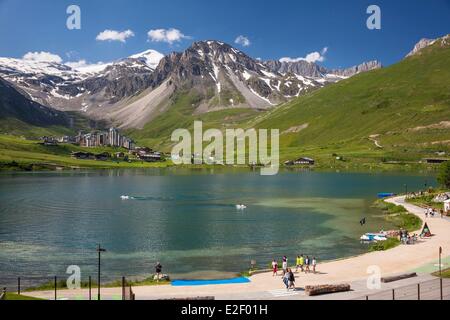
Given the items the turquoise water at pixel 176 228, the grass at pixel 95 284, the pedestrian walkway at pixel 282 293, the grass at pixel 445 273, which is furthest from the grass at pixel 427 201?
the grass at pixel 95 284

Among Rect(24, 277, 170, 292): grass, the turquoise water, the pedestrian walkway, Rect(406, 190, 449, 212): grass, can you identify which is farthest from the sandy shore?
Rect(406, 190, 449, 212): grass

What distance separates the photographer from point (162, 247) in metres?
71.2

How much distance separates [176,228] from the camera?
291 feet

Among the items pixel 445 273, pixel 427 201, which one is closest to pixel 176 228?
pixel 445 273

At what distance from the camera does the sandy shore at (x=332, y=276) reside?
40500 mm

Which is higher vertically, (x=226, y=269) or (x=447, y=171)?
(x=447, y=171)

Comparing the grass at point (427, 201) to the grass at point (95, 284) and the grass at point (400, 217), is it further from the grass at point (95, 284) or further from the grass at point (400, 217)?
the grass at point (95, 284)

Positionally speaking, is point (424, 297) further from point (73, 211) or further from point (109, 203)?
point (109, 203)

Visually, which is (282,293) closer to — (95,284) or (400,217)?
(95,284)

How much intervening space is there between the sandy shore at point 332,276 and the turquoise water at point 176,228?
7.82 metres

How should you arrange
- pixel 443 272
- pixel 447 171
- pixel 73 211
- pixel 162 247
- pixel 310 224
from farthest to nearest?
pixel 447 171 < pixel 73 211 < pixel 310 224 < pixel 162 247 < pixel 443 272

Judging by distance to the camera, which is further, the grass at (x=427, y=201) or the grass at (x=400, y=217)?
the grass at (x=427, y=201)
